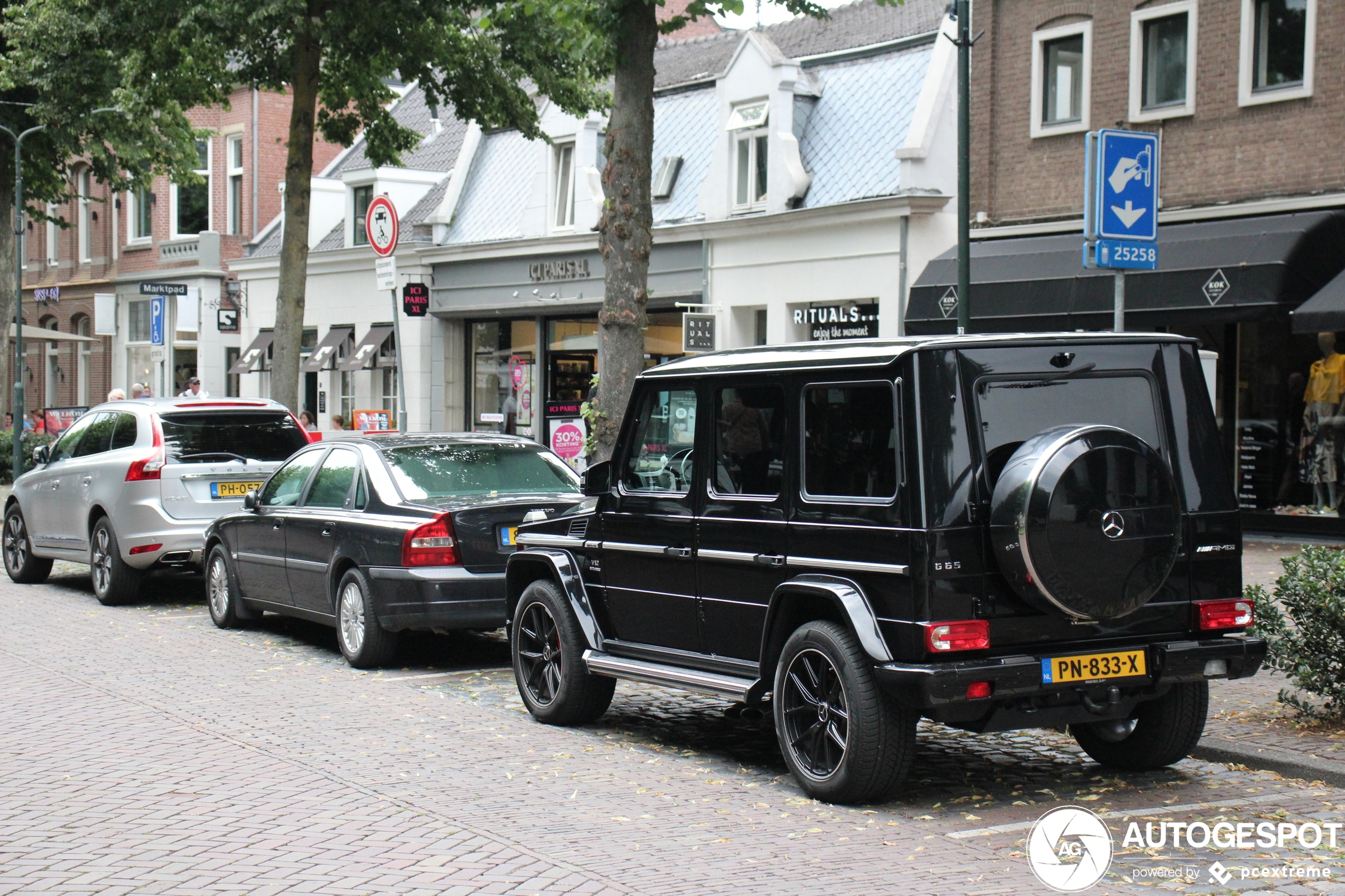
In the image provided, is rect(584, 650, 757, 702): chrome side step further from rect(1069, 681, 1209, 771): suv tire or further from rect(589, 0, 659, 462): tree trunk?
rect(589, 0, 659, 462): tree trunk

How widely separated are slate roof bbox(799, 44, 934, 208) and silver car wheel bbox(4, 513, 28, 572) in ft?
41.4

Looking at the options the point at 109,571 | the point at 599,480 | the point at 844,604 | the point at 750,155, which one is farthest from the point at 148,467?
the point at 750,155

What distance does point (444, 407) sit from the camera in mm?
32438

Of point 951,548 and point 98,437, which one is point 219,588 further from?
point 951,548

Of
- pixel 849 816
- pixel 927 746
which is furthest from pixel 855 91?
pixel 849 816

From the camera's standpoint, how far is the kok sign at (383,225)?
1457 centimetres

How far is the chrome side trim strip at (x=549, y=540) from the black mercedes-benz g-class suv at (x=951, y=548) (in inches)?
31.4

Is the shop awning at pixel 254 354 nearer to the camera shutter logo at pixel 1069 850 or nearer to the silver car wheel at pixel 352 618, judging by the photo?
the silver car wheel at pixel 352 618

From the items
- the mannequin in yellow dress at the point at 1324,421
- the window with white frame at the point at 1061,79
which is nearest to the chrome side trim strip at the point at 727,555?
the mannequin in yellow dress at the point at 1324,421

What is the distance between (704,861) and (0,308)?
2621 cm

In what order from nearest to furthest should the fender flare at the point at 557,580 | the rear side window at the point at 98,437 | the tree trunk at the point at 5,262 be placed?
the fender flare at the point at 557,580, the rear side window at the point at 98,437, the tree trunk at the point at 5,262

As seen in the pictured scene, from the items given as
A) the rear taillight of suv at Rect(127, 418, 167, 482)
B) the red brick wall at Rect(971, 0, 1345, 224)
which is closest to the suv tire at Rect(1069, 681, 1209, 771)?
the rear taillight of suv at Rect(127, 418, 167, 482)

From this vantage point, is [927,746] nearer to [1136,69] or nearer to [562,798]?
[562,798]

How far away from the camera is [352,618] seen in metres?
10.2
